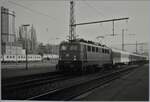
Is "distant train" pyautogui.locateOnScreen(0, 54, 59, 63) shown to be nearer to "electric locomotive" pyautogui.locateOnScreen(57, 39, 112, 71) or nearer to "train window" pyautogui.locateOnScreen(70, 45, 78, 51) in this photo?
"electric locomotive" pyautogui.locateOnScreen(57, 39, 112, 71)

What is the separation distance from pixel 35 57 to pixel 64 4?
31.5 m

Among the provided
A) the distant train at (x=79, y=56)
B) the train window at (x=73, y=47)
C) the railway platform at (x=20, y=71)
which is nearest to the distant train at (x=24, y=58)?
the railway platform at (x=20, y=71)

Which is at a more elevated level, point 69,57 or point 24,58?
point 69,57

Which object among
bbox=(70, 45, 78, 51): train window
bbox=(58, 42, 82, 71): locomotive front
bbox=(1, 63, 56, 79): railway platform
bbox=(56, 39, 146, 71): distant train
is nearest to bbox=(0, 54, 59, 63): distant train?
bbox=(1, 63, 56, 79): railway platform

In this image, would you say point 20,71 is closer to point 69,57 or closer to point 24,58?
point 69,57

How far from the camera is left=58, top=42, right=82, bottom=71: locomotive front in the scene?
42.2 ft

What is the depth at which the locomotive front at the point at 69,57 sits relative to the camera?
12867 mm

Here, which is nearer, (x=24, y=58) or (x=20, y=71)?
(x=20, y=71)

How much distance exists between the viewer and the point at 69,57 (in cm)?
1352

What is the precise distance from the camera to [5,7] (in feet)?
25.6

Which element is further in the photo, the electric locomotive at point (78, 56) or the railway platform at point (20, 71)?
the railway platform at point (20, 71)

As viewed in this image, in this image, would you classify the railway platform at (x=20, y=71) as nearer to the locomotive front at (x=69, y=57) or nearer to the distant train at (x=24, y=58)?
the locomotive front at (x=69, y=57)

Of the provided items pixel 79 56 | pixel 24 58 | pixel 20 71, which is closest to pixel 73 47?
pixel 79 56

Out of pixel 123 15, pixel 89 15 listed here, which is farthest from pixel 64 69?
pixel 123 15
